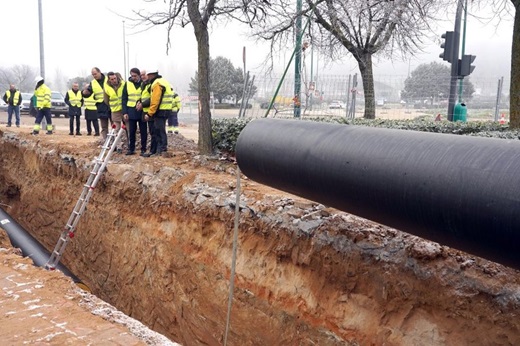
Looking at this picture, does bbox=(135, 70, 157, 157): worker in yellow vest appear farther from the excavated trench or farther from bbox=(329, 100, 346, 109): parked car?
bbox=(329, 100, 346, 109): parked car

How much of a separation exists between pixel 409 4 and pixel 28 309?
38.2ft

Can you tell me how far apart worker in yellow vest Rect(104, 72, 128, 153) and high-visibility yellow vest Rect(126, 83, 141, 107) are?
0.50 metres

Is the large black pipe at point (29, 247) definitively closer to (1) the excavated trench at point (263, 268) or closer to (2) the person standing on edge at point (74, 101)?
(1) the excavated trench at point (263, 268)

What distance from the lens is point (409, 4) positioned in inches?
493

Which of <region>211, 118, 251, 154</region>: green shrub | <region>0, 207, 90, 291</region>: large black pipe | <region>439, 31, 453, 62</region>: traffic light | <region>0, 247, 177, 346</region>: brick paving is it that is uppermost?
<region>439, 31, 453, 62</region>: traffic light

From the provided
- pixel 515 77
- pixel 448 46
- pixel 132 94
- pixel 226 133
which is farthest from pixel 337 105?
pixel 132 94

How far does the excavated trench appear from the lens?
13.8ft

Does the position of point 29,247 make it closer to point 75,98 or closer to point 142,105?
point 142,105

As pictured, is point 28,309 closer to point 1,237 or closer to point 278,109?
point 1,237

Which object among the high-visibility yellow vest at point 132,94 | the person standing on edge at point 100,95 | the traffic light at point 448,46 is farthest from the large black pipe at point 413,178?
the person standing on edge at point 100,95

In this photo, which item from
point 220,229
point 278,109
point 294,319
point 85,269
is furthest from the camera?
point 278,109

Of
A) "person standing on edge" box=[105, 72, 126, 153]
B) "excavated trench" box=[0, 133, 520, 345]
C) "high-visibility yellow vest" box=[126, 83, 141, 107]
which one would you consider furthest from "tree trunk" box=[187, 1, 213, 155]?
"person standing on edge" box=[105, 72, 126, 153]

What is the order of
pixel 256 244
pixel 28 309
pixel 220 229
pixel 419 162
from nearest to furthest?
pixel 419 162 < pixel 28 309 < pixel 256 244 < pixel 220 229

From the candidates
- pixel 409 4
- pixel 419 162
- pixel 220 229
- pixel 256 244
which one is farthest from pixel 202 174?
pixel 409 4
